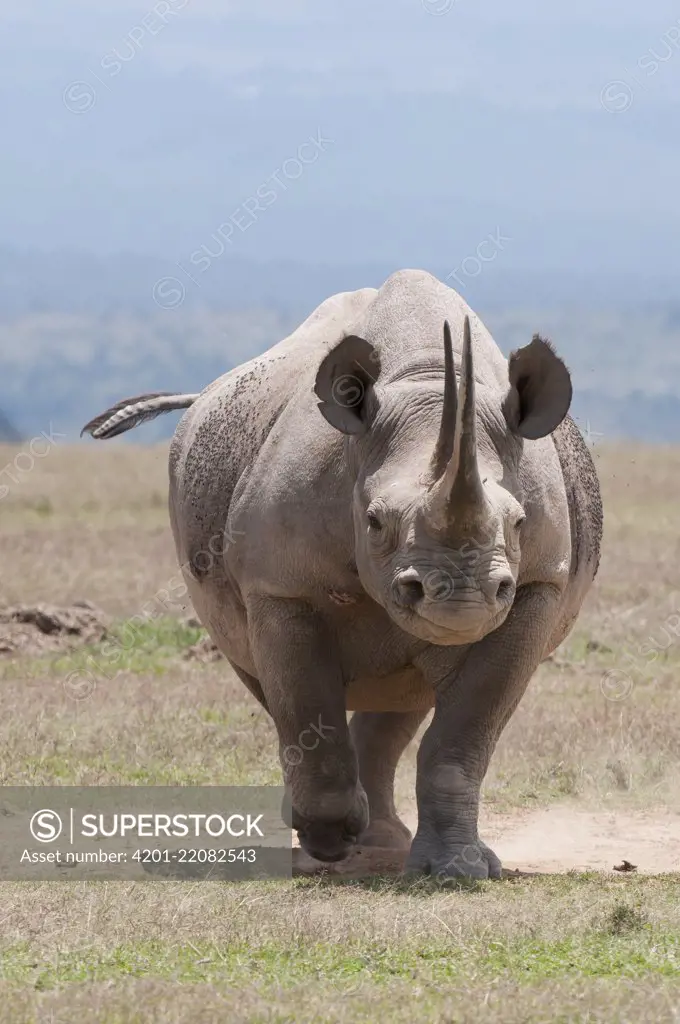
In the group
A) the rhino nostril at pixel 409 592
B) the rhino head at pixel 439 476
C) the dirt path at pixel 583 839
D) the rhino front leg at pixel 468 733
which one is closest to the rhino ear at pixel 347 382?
the rhino head at pixel 439 476

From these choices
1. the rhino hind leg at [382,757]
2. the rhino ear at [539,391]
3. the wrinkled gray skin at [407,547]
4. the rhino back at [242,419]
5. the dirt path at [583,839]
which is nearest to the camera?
the wrinkled gray skin at [407,547]

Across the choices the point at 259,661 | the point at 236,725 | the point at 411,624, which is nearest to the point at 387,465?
the point at 411,624

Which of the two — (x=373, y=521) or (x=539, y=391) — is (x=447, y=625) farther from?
(x=539, y=391)

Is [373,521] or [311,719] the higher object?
[373,521]

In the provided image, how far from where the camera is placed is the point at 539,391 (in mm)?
8312

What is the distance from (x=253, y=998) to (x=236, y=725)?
251 inches

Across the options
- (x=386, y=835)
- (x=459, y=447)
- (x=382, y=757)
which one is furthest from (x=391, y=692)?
(x=459, y=447)

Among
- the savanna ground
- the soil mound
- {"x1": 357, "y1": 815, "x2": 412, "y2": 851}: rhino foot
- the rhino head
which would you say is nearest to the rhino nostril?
the rhino head

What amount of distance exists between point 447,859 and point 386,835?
1.68 metres

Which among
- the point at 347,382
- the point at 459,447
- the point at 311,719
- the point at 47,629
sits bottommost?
the point at 47,629

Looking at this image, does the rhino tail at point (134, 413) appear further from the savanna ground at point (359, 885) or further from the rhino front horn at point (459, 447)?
the rhino front horn at point (459, 447)

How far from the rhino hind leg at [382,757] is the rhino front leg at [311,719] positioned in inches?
58.3

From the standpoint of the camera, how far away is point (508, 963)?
6816mm

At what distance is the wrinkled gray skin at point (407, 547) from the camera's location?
7.56 metres
